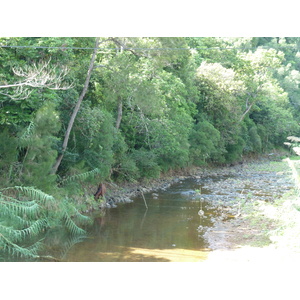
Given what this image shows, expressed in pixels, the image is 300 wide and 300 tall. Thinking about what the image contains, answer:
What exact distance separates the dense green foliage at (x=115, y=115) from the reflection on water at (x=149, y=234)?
1.16 meters

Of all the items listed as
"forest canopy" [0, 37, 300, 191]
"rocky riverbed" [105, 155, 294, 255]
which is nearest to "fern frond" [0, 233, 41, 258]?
"forest canopy" [0, 37, 300, 191]

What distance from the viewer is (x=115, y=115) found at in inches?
747

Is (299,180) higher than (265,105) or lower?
lower

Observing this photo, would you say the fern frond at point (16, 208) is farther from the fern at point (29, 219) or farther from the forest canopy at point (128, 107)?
the forest canopy at point (128, 107)

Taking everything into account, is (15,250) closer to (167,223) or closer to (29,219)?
(29,219)

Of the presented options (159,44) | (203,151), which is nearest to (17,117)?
(159,44)

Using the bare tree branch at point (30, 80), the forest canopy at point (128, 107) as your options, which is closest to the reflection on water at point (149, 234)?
the forest canopy at point (128, 107)

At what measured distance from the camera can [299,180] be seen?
816 centimetres

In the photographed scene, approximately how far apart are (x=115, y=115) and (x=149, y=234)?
28.2 ft

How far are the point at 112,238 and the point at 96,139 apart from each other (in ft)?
17.2

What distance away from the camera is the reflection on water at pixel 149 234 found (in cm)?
957
